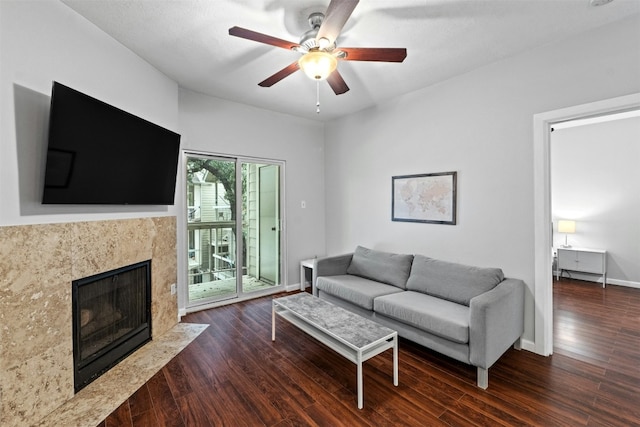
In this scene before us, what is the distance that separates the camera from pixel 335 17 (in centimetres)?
167

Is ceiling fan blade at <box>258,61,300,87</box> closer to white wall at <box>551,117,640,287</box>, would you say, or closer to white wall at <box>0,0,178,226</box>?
white wall at <box>0,0,178,226</box>

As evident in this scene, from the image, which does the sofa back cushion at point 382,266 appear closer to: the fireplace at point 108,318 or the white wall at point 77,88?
the white wall at point 77,88

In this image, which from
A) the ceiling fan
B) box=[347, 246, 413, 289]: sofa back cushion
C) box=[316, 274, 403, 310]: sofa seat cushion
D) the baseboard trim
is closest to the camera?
the ceiling fan

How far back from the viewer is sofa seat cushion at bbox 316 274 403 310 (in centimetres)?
311

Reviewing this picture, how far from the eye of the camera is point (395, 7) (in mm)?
2066

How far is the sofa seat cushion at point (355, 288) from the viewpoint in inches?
122

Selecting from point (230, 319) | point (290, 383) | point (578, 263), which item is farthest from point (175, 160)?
point (578, 263)

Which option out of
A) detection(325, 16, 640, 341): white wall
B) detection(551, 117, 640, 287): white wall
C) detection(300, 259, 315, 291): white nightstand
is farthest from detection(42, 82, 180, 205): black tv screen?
detection(551, 117, 640, 287): white wall

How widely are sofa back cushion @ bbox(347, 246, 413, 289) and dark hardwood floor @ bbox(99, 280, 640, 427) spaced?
77 cm

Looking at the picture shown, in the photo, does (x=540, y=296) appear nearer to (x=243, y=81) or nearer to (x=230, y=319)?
(x=230, y=319)

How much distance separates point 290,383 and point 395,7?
295 centimetres

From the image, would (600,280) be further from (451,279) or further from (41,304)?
(41,304)

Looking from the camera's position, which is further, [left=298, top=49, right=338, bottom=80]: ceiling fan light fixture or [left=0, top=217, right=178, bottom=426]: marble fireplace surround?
[left=298, top=49, right=338, bottom=80]: ceiling fan light fixture

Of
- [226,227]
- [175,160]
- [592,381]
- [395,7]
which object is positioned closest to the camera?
[395,7]
